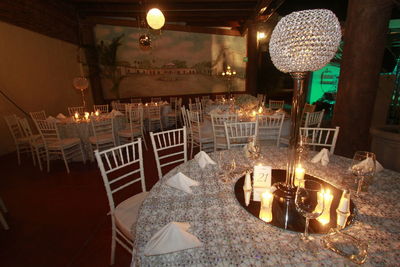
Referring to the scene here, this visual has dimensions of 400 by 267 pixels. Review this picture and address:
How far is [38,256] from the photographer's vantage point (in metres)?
1.94

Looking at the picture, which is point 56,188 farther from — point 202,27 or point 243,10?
point 202,27

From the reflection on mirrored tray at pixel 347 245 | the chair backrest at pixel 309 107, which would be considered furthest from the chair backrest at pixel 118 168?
the chair backrest at pixel 309 107

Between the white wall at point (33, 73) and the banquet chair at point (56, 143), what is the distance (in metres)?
1.88

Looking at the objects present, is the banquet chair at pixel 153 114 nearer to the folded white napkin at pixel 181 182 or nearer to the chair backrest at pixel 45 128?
the chair backrest at pixel 45 128

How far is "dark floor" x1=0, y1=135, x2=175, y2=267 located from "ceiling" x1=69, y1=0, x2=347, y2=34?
5109 mm

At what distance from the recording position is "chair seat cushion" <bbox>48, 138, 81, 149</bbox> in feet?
11.8

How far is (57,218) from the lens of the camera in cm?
248

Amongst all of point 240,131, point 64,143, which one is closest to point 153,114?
point 64,143

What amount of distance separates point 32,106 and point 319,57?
677 cm

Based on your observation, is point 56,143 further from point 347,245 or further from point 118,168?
point 347,245

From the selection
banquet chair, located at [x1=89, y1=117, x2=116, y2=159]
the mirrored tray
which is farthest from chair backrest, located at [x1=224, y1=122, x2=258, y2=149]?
banquet chair, located at [x1=89, y1=117, x2=116, y2=159]

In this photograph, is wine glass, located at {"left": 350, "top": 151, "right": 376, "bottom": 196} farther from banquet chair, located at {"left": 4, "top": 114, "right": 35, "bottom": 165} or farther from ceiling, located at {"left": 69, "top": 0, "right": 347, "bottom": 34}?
ceiling, located at {"left": 69, "top": 0, "right": 347, "bottom": 34}

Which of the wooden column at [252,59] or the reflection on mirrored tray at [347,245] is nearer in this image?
the reflection on mirrored tray at [347,245]

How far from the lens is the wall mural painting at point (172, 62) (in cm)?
791
